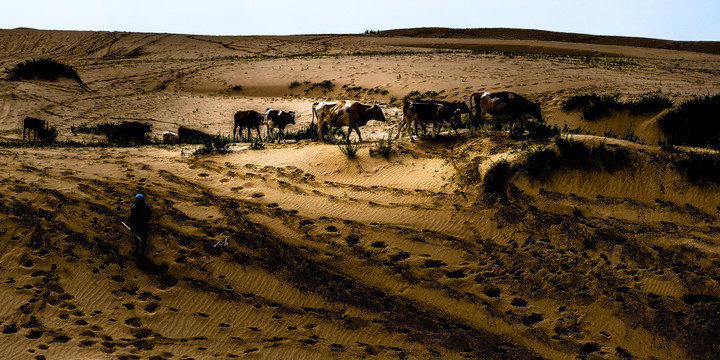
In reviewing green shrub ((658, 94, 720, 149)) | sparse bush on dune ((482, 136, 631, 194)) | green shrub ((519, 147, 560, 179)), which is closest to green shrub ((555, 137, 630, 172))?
sparse bush on dune ((482, 136, 631, 194))

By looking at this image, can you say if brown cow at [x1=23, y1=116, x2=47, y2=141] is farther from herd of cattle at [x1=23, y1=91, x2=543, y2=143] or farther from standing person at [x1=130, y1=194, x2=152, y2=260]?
standing person at [x1=130, y1=194, x2=152, y2=260]

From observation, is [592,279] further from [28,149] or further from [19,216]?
[28,149]

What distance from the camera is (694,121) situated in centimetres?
1399

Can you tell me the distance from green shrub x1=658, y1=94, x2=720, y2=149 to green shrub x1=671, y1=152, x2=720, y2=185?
18.5 feet

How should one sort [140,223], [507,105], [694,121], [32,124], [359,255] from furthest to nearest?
[32,124] < [694,121] < [507,105] < [359,255] < [140,223]

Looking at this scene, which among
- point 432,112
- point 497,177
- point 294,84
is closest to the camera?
point 497,177

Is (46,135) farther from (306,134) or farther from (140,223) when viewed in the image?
(140,223)

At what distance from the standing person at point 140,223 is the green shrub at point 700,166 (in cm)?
934

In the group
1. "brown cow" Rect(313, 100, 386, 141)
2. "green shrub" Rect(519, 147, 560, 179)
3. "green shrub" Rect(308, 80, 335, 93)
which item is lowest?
"green shrub" Rect(519, 147, 560, 179)

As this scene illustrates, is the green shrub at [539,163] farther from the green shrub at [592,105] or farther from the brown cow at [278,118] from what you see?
the brown cow at [278,118]

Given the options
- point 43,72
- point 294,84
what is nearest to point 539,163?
point 294,84

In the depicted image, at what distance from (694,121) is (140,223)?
50.4 ft

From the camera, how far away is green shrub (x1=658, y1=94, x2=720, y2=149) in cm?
1355

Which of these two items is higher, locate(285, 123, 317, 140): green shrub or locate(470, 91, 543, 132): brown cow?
locate(470, 91, 543, 132): brown cow
